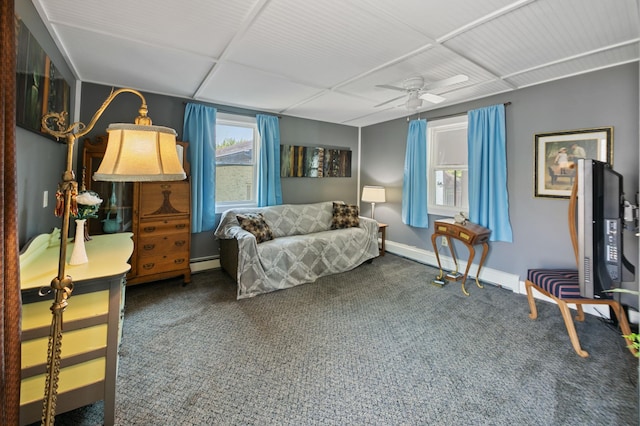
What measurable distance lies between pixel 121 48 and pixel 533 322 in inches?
176

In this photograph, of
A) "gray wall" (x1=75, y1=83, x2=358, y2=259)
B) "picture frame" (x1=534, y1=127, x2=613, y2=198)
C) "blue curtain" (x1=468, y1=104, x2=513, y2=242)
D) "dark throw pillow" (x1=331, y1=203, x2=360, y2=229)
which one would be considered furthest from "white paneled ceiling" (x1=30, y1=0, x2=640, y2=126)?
"dark throw pillow" (x1=331, y1=203, x2=360, y2=229)

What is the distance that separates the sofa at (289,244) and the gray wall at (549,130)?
186 centimetres

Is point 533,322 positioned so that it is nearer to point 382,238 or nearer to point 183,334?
point 382,238

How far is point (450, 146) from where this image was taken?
404cm

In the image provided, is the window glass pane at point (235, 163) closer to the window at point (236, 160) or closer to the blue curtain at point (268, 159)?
the window at point (236, 160)

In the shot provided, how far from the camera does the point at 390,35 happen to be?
6.79 feet

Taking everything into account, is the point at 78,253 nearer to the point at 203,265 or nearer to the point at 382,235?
the point at 203,265

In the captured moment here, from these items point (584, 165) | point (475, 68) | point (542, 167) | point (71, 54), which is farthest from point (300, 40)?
point (542, 167)

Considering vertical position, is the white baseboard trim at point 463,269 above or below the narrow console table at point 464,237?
below

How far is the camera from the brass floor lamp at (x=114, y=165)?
1075 millimetres

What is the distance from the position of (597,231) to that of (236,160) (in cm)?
407

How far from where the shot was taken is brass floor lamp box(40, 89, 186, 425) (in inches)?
42.3

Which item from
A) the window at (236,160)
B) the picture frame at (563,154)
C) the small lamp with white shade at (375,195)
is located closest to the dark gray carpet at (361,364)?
the picture frame at (563,154)

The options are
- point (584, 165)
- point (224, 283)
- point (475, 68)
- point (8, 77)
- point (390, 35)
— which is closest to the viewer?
point (8, 77)
